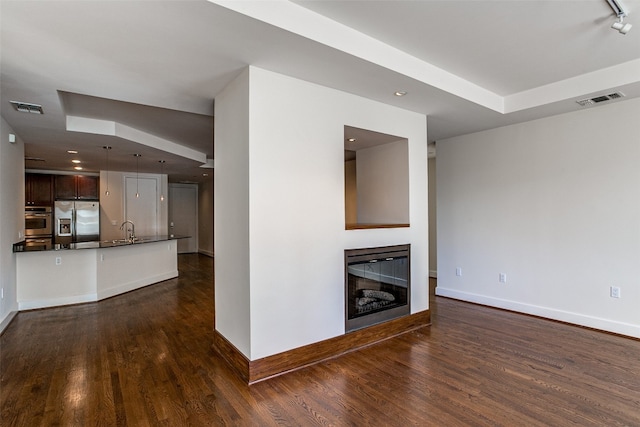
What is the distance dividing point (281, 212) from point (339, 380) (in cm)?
143

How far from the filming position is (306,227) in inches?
114

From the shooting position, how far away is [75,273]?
4.77 metres

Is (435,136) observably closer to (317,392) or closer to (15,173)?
(317,392)

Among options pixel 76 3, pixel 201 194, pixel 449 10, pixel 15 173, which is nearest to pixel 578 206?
pixel 449 10

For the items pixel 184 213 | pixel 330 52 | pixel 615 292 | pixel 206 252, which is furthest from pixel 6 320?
pixel 615 292

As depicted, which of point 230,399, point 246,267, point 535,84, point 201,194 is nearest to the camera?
point 230,399

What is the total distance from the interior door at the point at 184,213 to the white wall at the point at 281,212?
26.0ft

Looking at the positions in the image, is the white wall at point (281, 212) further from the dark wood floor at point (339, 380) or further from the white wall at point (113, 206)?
the white wall at point (113, 206)

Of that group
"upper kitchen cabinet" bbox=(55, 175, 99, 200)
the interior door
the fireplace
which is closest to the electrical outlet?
the fireplace

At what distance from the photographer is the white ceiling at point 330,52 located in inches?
79.4

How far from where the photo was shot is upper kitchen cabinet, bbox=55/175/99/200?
7379mm

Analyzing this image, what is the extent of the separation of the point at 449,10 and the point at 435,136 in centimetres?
291

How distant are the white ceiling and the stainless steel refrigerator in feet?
13.1

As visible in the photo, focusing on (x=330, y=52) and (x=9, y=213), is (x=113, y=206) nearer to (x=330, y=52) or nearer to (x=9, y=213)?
(x=9, y=213)
